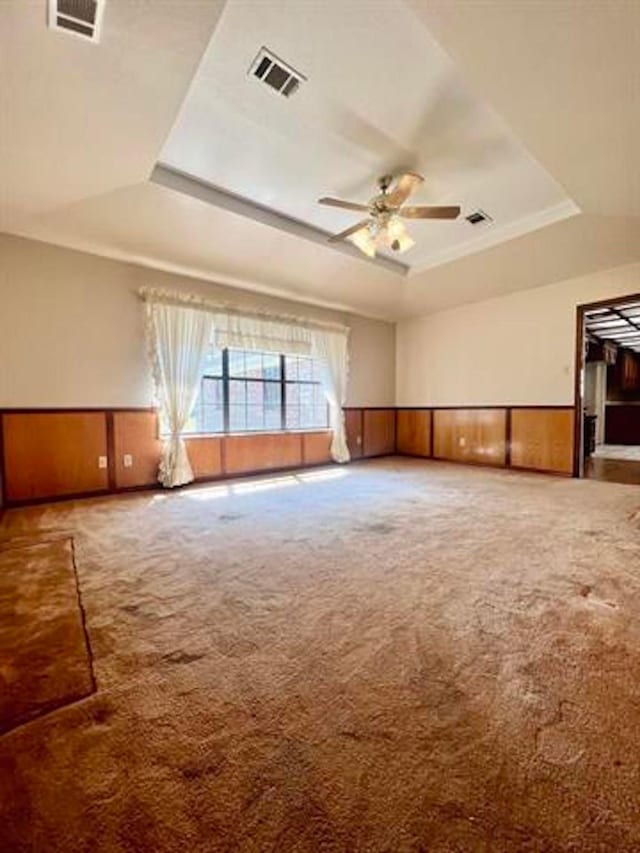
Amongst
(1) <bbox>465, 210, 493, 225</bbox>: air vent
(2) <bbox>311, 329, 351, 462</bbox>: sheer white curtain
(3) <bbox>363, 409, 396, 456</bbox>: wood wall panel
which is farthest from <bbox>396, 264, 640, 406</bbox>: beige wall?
(1) <bbox>465, 210, 493, 225</bbox>: air vent

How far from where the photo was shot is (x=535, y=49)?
2.10 meters

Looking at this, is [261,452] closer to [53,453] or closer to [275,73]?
[53,453]

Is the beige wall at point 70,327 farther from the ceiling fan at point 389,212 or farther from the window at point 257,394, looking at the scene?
the ceiling fan at point 389,212

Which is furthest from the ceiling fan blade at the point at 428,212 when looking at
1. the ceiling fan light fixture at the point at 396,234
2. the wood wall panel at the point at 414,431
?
the wood wall panel at the point at 414,431

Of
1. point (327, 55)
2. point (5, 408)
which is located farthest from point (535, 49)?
point (5, 408)

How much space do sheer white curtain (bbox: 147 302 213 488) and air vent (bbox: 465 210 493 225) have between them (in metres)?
3.40

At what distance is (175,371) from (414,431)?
15.1ft

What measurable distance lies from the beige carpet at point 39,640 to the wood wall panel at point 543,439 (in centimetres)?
585

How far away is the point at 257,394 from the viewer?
5.85 m

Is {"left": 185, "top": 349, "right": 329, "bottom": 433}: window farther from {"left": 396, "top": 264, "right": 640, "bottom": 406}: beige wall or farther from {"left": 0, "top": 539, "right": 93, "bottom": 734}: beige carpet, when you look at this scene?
{"left": 0, "top": 539, "right": 93, "bottom": 734}: beige carpet

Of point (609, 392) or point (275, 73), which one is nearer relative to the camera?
point (275, 73)

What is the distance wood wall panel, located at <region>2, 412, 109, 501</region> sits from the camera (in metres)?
3.99

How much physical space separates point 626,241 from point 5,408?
6849 millimetres

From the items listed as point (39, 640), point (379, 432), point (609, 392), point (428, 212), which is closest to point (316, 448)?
point (379, 432)
